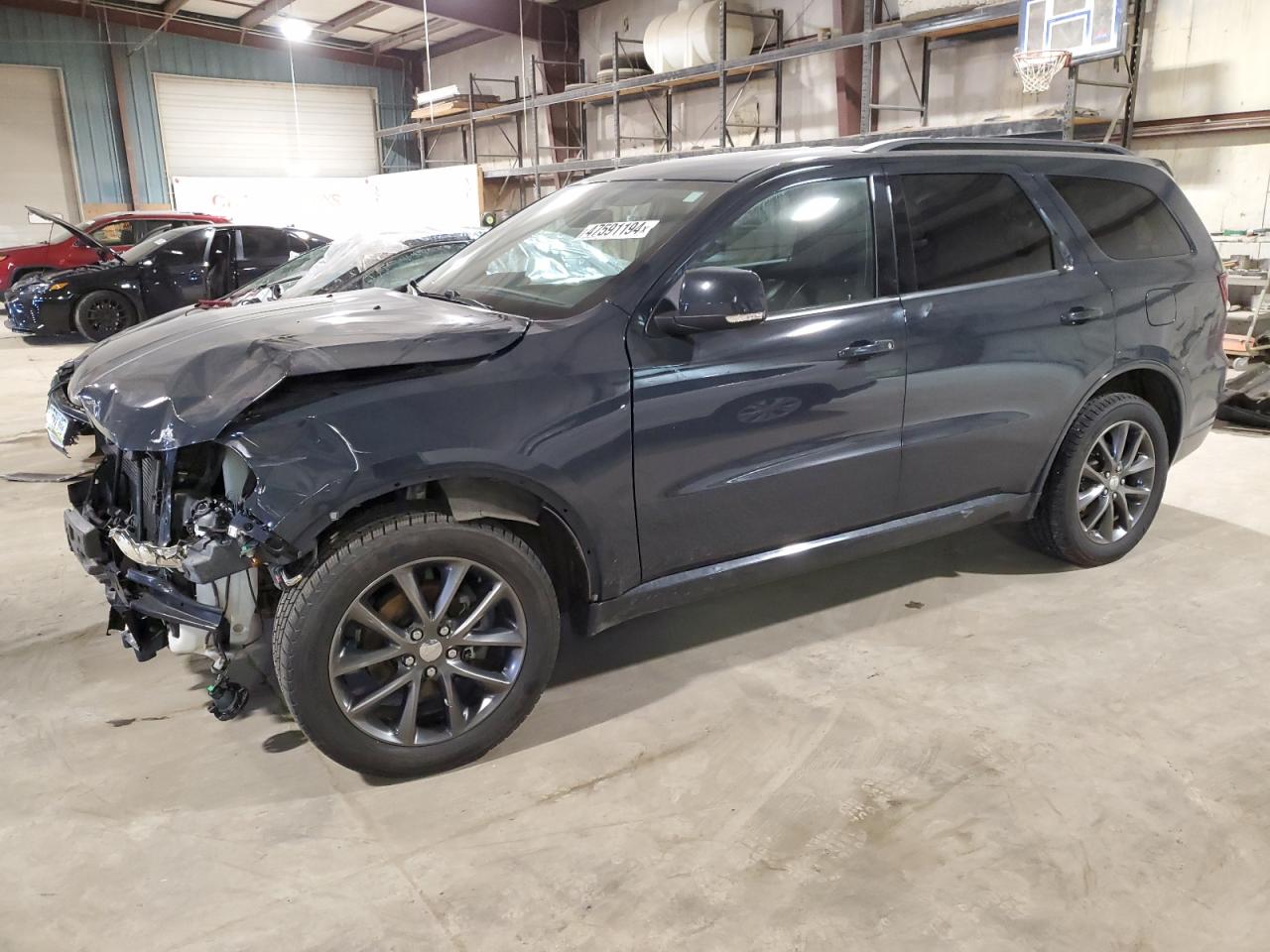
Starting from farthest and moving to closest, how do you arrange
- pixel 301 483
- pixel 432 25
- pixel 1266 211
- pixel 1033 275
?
1. pixel 432 25
2. pixel 1266 211
3. pixel 1033 275
4. pixel 301 483

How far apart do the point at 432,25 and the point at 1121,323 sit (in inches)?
694

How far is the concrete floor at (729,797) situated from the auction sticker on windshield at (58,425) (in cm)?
66

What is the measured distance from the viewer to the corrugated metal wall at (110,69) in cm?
1673

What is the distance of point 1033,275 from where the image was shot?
333 cm

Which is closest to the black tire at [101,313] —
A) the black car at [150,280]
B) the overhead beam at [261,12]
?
the black car at [150,280]

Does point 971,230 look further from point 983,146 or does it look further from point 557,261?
point 557,261

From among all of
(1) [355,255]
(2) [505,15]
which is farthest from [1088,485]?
(2) [505,15]

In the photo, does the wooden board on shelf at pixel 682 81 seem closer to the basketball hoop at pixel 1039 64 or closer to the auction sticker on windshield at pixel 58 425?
the basketball hoop at pixel 1039 64

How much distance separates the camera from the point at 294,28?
18266mm

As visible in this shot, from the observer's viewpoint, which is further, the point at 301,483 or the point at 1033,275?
the point at 1033,275

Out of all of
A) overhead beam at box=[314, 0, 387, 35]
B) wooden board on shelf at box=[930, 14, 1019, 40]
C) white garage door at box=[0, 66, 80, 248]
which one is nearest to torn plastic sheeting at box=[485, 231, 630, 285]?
wooden board on shelf at box=[930, 14, 1019, 40]

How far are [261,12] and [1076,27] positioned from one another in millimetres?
15819

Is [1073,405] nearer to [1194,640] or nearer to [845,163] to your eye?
[1194,640]

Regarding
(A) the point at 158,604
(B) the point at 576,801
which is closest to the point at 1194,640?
(B) the point at 576,801
